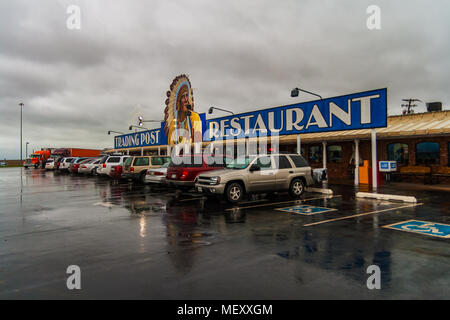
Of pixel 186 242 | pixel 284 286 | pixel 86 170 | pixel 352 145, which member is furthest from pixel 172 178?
pixel 86 170

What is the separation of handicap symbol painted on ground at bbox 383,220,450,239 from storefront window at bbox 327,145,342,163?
58.2ft

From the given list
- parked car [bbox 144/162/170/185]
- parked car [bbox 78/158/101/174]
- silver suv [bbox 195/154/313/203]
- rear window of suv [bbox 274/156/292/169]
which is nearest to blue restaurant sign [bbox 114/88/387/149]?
silver suv [bbox 195/154/313/203]

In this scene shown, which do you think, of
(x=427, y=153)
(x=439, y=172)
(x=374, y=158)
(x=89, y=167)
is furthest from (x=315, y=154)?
(x=89, y=167)

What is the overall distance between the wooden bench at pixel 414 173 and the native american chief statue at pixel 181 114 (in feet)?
60.9

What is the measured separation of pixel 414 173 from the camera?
20.3m

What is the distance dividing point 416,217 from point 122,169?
17.8 metres

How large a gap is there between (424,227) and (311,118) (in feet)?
40.6

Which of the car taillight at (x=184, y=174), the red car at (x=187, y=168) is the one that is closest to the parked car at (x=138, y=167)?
the red car at (x=187, y=168)

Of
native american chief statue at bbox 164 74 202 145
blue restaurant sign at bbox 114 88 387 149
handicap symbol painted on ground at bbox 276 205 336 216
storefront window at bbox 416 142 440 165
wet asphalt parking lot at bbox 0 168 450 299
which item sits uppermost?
native american chief statue at bbox 164 74 202 145

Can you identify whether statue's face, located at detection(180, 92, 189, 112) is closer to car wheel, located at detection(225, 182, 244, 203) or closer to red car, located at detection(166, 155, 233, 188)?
red car, located at detection(166, 155, 233, 188)

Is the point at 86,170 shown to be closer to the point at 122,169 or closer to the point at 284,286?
the point at 122,169

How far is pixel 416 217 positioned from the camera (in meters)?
8.92

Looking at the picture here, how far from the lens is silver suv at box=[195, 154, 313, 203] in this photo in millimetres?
11477
